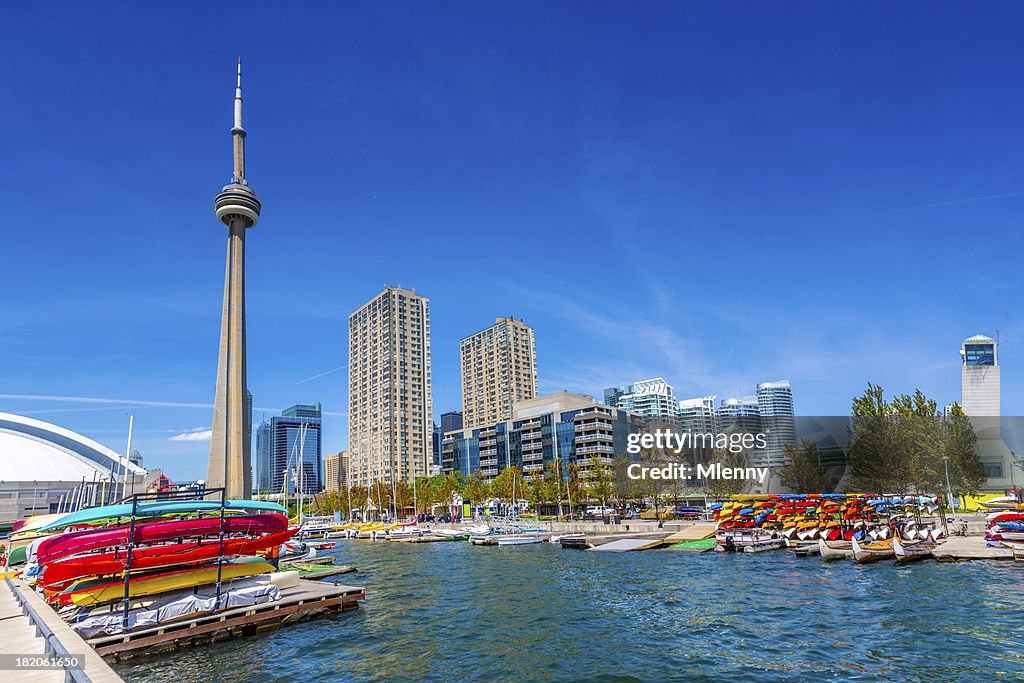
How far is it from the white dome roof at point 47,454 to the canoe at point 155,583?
138373mm

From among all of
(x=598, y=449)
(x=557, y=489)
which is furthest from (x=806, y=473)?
(x=598, y=449)

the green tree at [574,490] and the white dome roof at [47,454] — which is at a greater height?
the white dome roof at [47,454]

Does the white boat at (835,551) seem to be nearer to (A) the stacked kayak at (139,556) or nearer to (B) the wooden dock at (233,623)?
(B) the wooden dock at (233,623)

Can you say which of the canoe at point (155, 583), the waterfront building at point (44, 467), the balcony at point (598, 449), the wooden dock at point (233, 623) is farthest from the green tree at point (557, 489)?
the canoe at point (155, 583)

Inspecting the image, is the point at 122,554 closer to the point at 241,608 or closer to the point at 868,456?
the point at 241,608

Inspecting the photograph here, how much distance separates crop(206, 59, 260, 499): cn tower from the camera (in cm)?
10856

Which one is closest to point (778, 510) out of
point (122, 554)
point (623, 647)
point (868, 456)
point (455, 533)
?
point (868, 456)

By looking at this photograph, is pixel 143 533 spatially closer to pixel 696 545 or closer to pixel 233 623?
pixel 233 623

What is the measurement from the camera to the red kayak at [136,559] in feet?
100

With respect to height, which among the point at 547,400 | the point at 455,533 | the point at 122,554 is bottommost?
the point at 455,533

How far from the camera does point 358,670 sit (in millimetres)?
26828

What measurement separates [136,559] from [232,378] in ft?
272

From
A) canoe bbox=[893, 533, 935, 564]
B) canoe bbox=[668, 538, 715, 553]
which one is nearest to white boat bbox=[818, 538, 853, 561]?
canoe bbox=[893, 533, 935, 564]

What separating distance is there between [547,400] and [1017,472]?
348 feet
